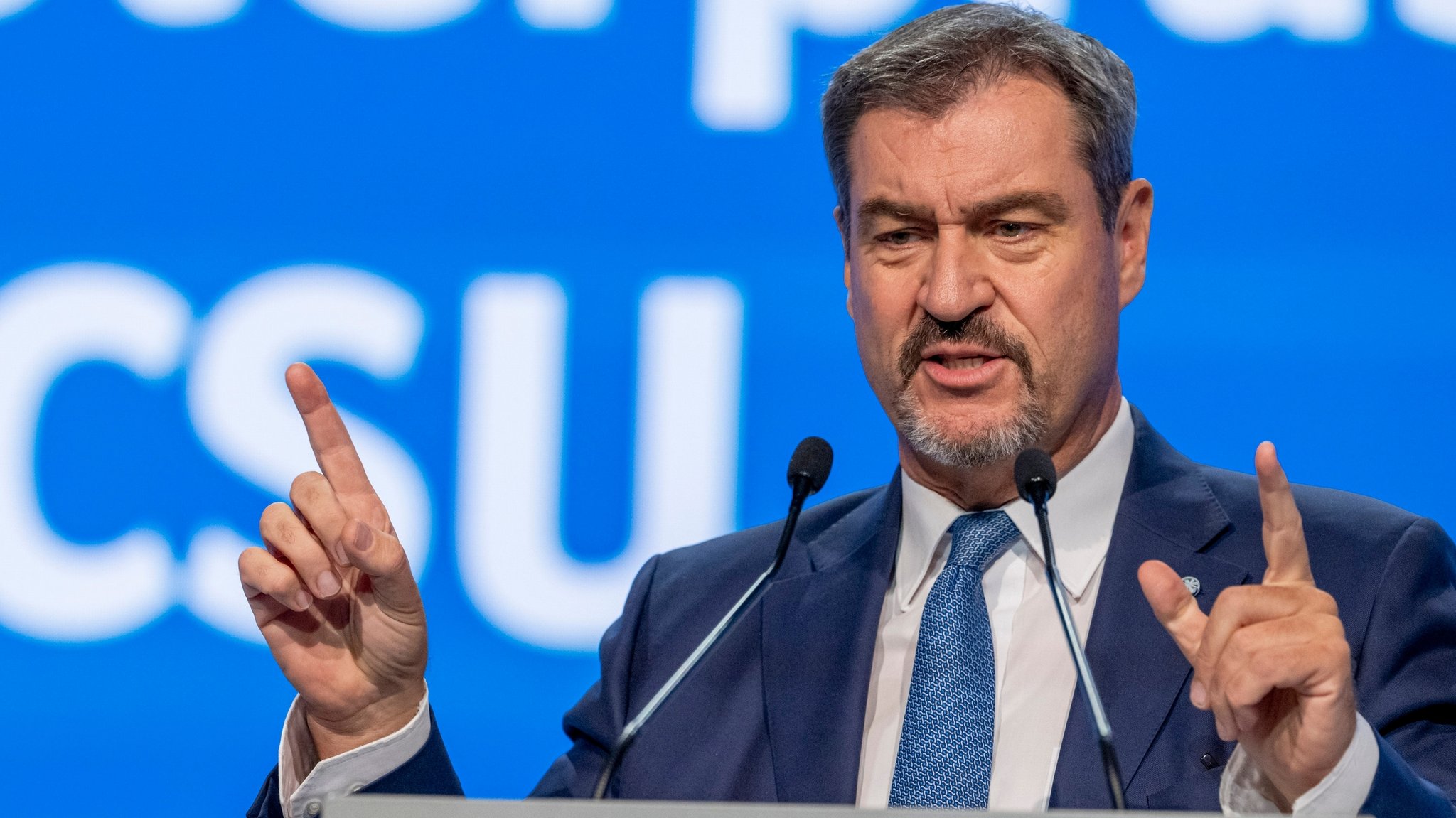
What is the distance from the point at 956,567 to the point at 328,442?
0.84 m

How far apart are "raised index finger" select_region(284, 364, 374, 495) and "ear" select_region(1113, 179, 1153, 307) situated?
1102 millimetres

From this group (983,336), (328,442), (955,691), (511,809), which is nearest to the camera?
(511,809)

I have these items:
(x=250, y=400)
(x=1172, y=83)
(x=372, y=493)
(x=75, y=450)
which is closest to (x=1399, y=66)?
(x=1172, y=83)

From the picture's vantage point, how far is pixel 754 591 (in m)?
1.67

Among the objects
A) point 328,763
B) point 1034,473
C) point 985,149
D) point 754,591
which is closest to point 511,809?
point 754,591

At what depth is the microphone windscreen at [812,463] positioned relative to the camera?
179 centimetres

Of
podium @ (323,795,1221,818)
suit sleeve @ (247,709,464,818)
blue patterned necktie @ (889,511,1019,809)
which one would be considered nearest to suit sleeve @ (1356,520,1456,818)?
blue patterned necktie @ (889,511,1019,809)

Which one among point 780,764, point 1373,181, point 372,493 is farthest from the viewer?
point 1373,181

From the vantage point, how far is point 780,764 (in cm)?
194

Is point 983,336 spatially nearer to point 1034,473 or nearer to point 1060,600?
point 1034,473

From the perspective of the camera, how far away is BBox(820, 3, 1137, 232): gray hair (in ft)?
6.67

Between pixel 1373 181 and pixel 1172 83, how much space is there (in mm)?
396

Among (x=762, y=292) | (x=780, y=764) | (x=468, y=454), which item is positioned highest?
(x=762, y=292)

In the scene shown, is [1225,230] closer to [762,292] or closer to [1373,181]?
[1373,181]
